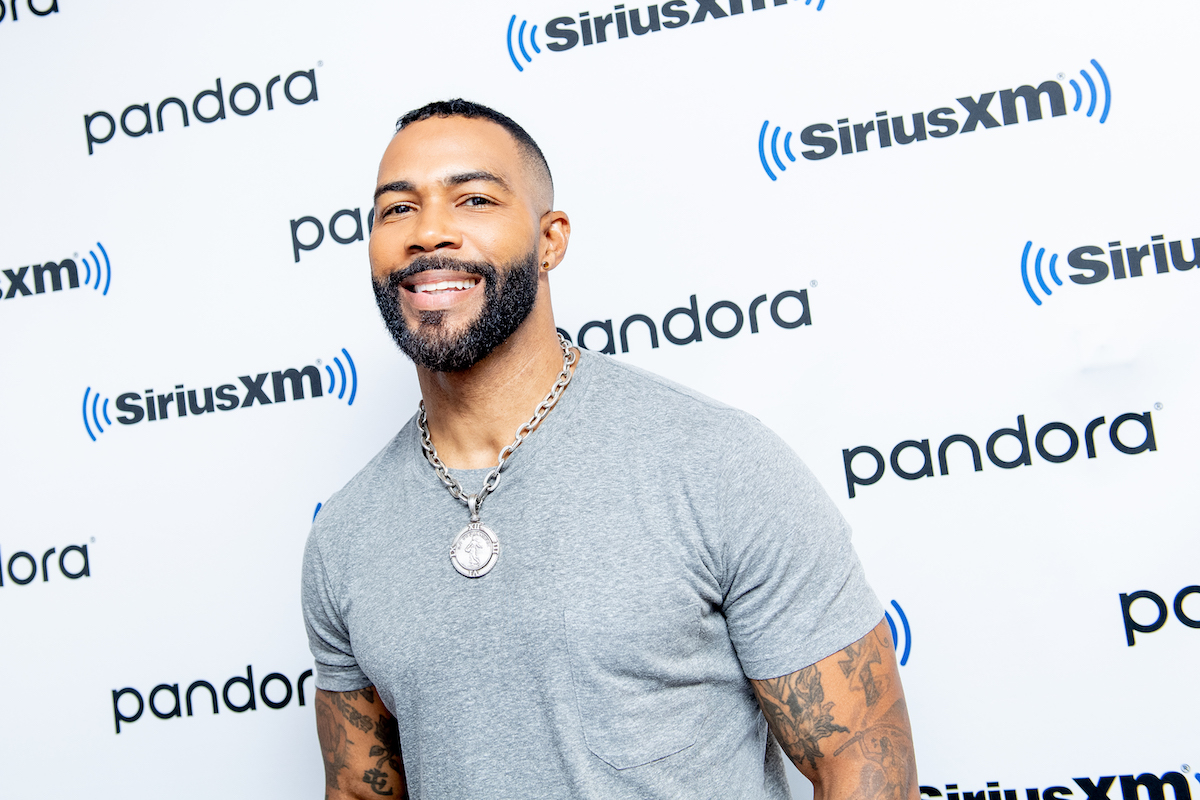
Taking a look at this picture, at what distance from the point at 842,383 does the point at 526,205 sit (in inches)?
27.7

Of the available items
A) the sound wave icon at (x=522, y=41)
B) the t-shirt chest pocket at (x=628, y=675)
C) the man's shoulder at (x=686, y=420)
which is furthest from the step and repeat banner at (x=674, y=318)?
the t-shirt chest pocket at (x=628, y=675)

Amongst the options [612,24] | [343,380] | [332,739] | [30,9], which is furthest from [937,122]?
[30,9]

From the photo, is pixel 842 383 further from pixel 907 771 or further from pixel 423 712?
pixel 423 712

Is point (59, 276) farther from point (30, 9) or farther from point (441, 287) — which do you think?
point (441, 287)

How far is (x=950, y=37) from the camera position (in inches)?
65.9

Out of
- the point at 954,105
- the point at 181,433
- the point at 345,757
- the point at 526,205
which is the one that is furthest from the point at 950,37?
the point at 181,433

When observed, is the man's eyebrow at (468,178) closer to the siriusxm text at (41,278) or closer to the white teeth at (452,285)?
the white teeth at (452,285)

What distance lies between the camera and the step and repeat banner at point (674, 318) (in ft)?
5.20

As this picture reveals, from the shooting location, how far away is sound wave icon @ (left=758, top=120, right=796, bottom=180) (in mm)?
1721

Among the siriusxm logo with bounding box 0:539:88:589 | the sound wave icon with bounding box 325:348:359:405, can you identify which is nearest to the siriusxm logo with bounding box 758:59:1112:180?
the sound wave icon with bounding box 325:348:359:405

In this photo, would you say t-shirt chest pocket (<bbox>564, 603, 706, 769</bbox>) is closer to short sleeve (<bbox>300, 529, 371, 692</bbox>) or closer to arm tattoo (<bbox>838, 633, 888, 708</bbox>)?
arm tattoo (<bbox>838, 633, 888, 708</bbox>)

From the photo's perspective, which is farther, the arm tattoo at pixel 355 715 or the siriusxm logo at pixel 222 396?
the siriusxm logo at pixel 222 396

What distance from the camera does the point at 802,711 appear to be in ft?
3.72

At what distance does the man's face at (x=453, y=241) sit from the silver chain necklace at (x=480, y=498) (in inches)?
4.5
